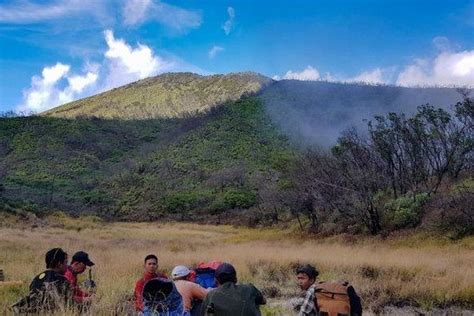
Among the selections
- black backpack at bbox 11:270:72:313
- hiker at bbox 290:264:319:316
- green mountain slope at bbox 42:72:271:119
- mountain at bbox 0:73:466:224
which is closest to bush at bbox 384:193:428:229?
mountain at bbox 0:73:466:224

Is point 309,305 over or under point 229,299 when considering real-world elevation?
under

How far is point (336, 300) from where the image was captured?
541 centimetres

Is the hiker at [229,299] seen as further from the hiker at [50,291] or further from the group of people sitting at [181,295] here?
the hiker at [50,291]

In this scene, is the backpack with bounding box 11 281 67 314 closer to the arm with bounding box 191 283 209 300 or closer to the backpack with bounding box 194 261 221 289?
the arm with bounding box 191 283 209 300

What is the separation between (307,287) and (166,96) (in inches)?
4376

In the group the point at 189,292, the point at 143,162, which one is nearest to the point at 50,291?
the point at 189,292

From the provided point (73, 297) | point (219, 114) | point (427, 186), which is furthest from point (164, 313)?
point (219, 114)

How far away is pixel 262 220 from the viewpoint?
45.7m

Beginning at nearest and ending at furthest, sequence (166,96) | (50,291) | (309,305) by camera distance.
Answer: (50,291), (309,305), (166,96)

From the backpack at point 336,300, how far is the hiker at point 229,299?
0.78m

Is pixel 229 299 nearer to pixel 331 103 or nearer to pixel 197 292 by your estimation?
pixel 197 292

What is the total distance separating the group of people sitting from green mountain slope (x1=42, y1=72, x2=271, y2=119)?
90954mm

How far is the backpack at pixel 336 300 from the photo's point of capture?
212 inches

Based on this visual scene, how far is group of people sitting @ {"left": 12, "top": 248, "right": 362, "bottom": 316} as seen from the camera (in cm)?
494
